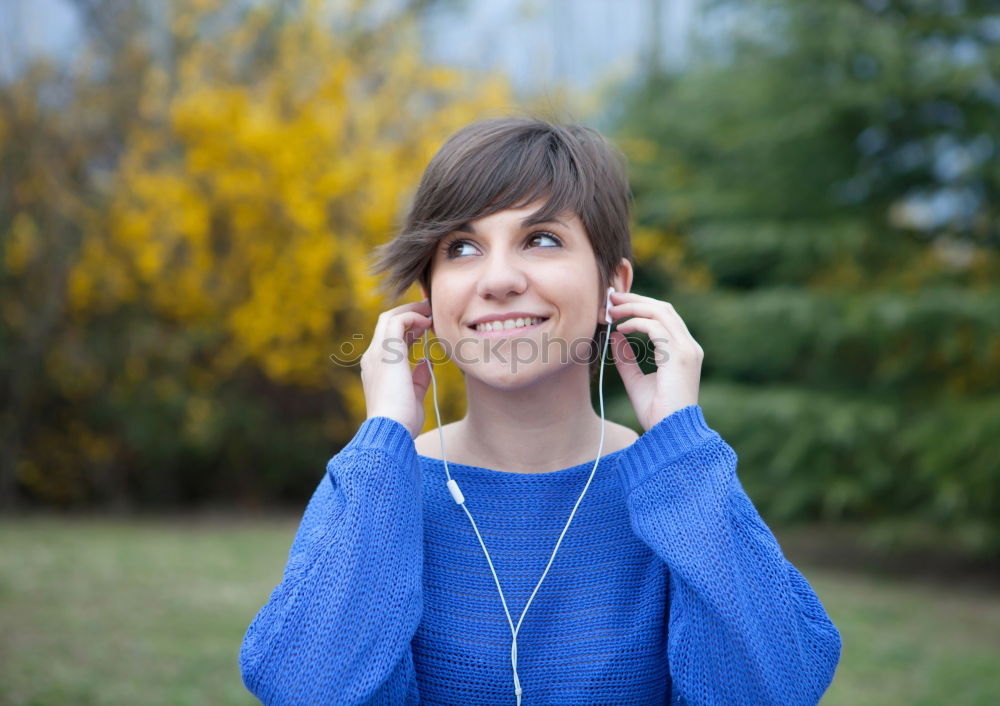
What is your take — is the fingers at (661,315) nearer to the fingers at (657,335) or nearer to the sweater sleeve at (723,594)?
the fingers at (657,335)

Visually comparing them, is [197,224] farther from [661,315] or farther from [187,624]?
[661,315]

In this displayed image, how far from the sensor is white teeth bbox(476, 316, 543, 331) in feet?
5.34

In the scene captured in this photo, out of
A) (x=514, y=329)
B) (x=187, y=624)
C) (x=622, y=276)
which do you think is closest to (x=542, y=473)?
(x=514, y=329)

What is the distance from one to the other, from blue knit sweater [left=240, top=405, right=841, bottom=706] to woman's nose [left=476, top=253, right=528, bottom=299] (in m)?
0.30

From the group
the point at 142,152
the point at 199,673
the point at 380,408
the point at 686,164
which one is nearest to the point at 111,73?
the point at 142,152

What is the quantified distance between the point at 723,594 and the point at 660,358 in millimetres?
470

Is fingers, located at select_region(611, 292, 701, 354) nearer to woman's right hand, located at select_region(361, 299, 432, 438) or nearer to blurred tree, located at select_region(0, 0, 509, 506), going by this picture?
woman's right hand, located at select_region(361, 299, 432, 438)

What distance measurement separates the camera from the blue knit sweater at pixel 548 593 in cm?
143

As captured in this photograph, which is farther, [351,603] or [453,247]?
[453,247]

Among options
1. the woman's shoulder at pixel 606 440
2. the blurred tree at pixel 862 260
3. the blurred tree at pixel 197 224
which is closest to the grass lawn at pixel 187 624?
the blurred tree at pixel 862 260

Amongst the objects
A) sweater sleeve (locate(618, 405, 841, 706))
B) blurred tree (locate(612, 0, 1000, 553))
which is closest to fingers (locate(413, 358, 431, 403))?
sweater sleeve (locate(618, 405, 841, 706))

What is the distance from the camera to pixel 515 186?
163 centimetres

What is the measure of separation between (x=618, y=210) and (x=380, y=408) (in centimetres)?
61

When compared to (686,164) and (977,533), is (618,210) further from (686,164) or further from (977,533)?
(686,164)
